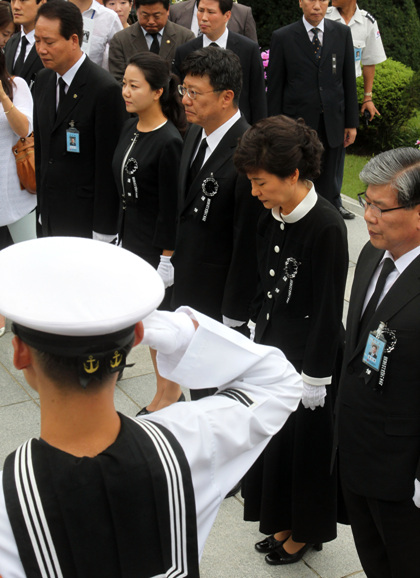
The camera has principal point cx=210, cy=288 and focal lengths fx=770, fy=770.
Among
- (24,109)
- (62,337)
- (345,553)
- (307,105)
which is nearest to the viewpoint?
(62,337)

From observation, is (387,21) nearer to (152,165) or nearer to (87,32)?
(87,32)

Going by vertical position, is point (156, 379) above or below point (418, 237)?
below

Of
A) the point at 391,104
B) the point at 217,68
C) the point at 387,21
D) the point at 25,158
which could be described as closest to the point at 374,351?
the point at 217,68

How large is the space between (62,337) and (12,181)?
13.8 feet

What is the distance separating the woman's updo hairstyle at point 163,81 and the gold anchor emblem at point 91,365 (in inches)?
123

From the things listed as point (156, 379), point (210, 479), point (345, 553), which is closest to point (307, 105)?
point (156, 379)

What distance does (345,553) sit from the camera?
3.65 meters

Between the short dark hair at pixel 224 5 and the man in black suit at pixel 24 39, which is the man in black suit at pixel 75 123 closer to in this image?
the man in black suit at pixel 24 39

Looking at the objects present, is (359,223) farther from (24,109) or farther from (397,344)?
(397,344)

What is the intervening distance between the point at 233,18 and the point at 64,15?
123 inches

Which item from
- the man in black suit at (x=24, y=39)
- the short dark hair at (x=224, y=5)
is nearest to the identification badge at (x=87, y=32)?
the man in black suit at (x=24, y=39)

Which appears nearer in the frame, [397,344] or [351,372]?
[397,344]

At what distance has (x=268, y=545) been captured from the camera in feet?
12.0

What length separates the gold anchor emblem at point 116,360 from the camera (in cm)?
166
